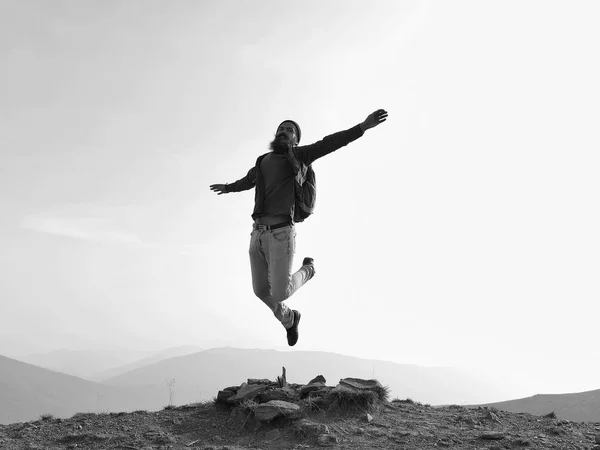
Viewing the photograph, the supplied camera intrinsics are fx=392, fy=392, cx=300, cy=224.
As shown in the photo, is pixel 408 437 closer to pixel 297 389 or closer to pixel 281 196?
pixel 297 389

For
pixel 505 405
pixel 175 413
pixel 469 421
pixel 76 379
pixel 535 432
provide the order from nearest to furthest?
1. pixel 535 432
2. pixel 469 421
3. pixel 175 413
4. pixel 505 405
5. pixel 76 379

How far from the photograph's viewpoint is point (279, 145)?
5801 mm

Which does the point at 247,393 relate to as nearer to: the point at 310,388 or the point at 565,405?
the point at 310,388

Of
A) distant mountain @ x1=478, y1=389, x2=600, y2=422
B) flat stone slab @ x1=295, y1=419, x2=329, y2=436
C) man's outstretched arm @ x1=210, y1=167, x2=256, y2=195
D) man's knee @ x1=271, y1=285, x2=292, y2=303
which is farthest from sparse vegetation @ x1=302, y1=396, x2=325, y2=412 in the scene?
distant mountain @ x1=478, y1=389, x2=600, y2=422

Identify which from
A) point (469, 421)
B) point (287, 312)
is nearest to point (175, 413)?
point (287, 312)

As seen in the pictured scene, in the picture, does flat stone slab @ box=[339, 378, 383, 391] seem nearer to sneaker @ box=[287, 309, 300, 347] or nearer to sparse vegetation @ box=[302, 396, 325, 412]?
sparse vegetation @ box=[302, 396, 325, 412]

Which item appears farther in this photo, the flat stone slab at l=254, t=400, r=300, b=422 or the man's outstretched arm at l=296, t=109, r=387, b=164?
the flat stone slab at l=254, t=400, r=300, b=422

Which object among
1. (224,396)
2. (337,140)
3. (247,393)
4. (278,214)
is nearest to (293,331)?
(247,393)

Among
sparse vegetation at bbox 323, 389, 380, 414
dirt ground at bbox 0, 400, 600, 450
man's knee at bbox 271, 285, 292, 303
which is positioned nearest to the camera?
dirt ground at bbox 0, 400, 600, 450

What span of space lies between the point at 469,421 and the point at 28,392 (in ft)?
676

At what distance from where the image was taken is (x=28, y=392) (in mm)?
163250

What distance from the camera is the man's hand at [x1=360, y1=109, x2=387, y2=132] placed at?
5035 mm

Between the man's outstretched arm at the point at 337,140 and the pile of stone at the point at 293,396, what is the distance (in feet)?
12.9

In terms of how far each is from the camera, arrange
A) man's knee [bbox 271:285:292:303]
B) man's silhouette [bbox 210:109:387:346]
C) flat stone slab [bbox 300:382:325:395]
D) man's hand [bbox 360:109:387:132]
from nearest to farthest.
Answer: man's hand [bbox 360:109:387:132], man's silhouette [bbox 210:109:387:346], man's knee [bbox 271:285:292:303], flat stone slab [bbox 300:382:325:395]
